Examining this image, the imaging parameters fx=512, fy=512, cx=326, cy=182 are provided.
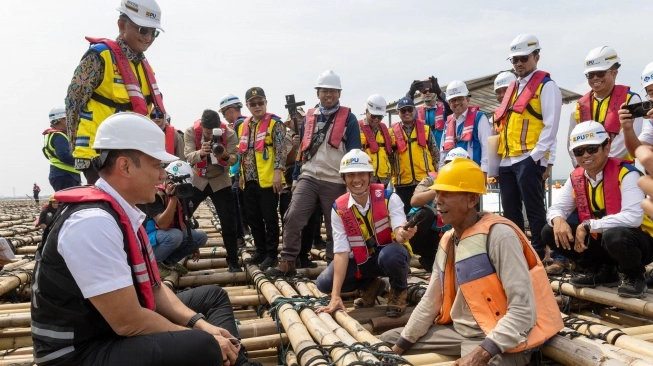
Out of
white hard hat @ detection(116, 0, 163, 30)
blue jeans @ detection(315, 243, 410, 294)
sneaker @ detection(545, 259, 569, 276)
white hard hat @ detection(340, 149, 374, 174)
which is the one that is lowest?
sneaker @ detection(545, 259, 569, 276)

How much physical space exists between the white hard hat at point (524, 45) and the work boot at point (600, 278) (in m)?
2.03

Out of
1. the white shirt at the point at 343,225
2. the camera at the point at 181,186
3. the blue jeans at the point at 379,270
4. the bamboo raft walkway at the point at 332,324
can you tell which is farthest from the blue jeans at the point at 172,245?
the white shirt at the point at 343,225

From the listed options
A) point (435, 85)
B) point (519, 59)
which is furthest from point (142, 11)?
point (435, 85)

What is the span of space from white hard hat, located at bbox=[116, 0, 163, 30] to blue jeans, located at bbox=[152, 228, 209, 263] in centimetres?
209

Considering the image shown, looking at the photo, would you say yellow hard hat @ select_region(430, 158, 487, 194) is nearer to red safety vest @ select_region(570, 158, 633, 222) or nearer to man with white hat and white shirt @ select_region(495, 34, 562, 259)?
red safety vest @ select_region(570, 158, 633, 222)

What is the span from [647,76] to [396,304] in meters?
2.81

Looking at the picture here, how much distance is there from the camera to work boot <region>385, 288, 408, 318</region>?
389cm

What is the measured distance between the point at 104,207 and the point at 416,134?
513 centimetres

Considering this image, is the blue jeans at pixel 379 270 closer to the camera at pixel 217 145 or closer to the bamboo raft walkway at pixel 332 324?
the bamboo raft walkway at pixel 332 324

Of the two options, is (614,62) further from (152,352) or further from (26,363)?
(26,363)

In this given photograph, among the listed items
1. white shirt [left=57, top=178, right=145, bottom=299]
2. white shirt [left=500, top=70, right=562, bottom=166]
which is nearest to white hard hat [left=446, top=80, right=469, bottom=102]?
white shirt [left=500, top=70, right=562, bottom=166]

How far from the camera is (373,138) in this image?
6543 mm

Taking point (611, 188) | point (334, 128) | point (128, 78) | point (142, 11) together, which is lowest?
point (611, 188)

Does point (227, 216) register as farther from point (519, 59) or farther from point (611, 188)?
point (611, 188)
